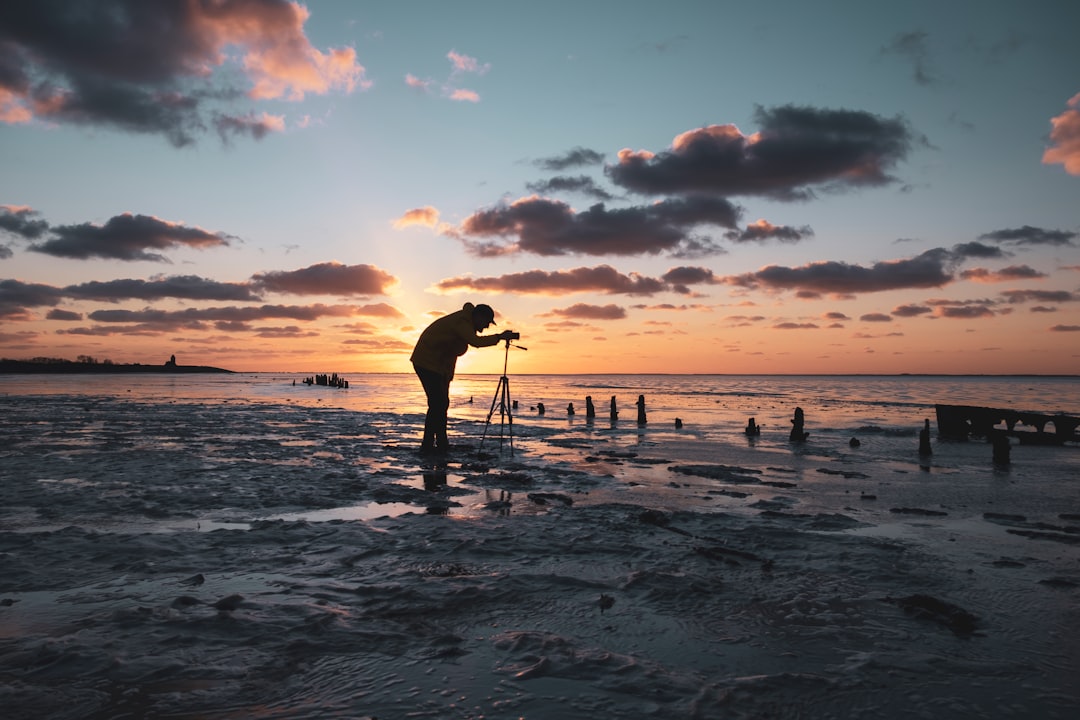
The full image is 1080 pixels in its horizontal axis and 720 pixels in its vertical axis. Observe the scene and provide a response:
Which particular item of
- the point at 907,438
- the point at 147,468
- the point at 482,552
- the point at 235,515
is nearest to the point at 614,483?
the point at 482,552

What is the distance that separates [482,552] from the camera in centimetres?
570

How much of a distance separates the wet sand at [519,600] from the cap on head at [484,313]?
12.2 ft

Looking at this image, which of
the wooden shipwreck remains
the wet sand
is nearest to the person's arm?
the wet sand

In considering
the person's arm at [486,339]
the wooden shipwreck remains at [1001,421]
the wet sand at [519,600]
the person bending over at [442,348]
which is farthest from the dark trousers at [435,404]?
the wooden shipwreck remains at [1001,421]

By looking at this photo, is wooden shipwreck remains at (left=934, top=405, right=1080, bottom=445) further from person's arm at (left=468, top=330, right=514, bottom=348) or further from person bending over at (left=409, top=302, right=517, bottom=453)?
person bending over at (left=409, top=302, right=517, bottom=453)

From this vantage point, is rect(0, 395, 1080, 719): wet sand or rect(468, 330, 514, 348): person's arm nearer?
rect(0, 395, 1080, 719): wet sand

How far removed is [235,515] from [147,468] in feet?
15.9

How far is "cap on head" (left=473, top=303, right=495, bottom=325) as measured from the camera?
12.3 metres

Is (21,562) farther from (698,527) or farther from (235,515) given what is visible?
(698,527)

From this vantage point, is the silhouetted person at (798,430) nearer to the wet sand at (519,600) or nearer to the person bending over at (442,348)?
the wet sand at (519,600)

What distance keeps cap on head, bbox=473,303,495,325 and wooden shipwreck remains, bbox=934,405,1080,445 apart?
18.2 meters

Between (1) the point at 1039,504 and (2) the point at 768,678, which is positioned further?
(1) the point at 1039,504

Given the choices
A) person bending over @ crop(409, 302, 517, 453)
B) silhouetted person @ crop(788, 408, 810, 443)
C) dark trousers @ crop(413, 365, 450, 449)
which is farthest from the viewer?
silhouetted person @ crop(788, 408, 810, 443)

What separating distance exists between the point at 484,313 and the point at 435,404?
2419mm
